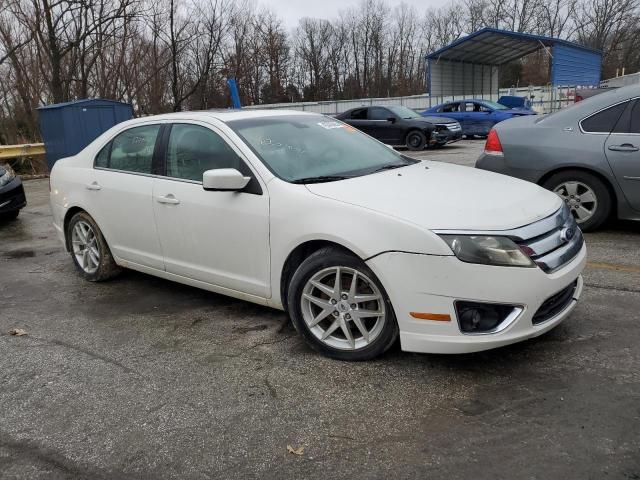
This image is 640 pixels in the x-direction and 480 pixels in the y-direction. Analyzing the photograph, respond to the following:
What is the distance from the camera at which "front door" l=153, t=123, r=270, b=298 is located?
3633 mm

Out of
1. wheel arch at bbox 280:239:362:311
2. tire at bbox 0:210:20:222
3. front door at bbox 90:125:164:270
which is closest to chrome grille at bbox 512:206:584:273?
wheel arch at bbox 280:239:362:311

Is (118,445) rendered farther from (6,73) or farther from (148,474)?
(6,73)

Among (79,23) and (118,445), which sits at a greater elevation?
(79,23)

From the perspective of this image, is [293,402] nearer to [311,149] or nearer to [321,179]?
[321,179]

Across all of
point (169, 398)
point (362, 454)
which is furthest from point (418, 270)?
point (169, 398)

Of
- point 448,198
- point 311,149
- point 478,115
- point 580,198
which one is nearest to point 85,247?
point 311,149

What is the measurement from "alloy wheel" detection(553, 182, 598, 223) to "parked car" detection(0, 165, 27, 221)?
732 cm

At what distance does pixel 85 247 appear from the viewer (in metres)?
5.25

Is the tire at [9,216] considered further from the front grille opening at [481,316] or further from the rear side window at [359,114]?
the rear side window at [359,114]

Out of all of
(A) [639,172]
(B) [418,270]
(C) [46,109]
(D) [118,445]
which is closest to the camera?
(D) [118,445]

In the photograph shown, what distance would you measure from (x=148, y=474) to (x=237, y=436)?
430 millimetres

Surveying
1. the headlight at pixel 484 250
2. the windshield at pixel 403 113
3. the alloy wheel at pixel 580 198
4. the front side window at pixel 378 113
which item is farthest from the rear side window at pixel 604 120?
the front side window at pixel 378 113

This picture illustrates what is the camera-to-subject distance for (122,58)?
2209cm

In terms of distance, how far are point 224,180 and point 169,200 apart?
78cm
